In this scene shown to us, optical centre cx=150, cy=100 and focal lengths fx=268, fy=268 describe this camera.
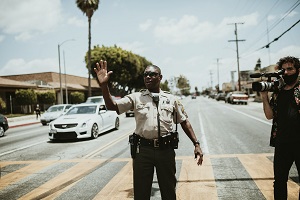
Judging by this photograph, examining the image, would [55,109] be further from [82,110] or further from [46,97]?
[46,97]

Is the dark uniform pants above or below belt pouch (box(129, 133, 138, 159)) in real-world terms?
below

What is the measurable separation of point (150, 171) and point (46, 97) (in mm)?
37061

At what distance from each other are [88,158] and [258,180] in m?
4.63

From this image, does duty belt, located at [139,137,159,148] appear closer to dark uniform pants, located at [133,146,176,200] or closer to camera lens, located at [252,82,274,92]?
dark uniform pants, located at [133,146,176,200]

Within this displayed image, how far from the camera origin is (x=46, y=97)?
1469 inches

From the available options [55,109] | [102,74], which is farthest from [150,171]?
[55,109]

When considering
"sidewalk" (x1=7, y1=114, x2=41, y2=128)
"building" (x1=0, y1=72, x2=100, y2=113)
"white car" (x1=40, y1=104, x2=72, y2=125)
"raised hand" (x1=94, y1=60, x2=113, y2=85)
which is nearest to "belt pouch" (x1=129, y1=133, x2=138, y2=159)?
"raised hand" (x1=94, y1=60, x2=113, y2=85)

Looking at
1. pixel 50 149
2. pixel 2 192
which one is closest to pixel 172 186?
pixel 2 192

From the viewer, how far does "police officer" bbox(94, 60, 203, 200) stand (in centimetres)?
316

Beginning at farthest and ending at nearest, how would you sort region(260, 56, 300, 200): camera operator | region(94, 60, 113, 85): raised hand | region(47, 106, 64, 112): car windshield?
region(47, 106, 64, 112): car windshield, region(260, 56, 300, 200): camera operator, region(94, 60, 113, 85): raised hand

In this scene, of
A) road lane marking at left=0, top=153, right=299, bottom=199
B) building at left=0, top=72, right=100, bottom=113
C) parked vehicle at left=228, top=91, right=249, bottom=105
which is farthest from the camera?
parked vehicle at left=228, top=91, right=249, bottom=105

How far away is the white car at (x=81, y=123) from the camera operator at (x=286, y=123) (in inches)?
338

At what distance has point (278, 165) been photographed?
3.47 metres

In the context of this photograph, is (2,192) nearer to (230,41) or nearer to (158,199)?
(158,199)
